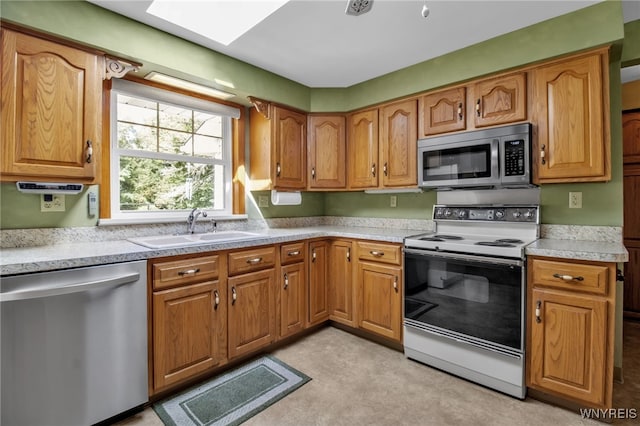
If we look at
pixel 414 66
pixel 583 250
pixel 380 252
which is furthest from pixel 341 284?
pixel 414 66

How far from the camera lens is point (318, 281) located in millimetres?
2838

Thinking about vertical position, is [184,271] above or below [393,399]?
above

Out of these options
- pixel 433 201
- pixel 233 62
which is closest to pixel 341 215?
pixel 433 201

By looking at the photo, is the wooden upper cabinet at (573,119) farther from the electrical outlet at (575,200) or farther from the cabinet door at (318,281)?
the cabinet door at (318,281)

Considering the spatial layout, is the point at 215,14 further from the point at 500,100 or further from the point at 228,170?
the point at 500,100

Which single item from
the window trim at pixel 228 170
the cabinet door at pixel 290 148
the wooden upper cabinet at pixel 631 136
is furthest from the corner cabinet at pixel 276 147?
the wooden upper cabinet at pixel 631 136

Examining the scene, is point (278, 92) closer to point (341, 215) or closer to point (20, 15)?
point (341, 215)

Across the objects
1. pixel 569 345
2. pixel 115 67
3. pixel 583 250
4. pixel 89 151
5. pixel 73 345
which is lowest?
pixel 569 345

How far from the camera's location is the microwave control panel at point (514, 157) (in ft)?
6.89

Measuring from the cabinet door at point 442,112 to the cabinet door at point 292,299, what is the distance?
5.27 ft

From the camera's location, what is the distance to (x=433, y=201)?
9.30 ft

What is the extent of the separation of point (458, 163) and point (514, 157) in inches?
14.7

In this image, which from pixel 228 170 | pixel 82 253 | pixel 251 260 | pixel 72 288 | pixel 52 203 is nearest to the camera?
pixel 72 288

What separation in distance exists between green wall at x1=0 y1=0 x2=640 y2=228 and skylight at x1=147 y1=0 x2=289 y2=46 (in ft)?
0.63
